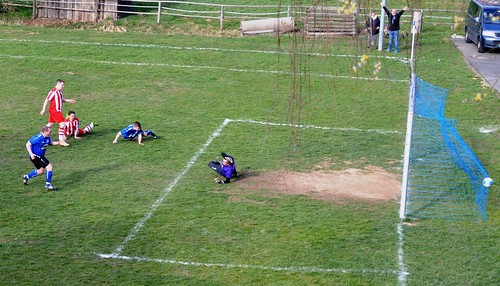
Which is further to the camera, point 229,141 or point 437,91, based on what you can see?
point 437,91

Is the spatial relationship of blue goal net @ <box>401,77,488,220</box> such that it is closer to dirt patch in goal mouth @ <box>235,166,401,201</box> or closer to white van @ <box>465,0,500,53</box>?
dirt patch in goal mouth @ <box>235,166,401,201</box>

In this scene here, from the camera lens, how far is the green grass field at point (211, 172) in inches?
547

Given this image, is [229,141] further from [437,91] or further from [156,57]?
→ [156,57]

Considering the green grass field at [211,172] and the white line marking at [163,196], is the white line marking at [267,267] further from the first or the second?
the white line marking at [163,196]

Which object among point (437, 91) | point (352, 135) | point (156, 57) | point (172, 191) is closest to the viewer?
point (172, 191)

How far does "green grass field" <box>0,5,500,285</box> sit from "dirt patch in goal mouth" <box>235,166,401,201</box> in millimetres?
359

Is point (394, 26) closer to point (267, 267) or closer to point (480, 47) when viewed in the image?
point (480, 47)

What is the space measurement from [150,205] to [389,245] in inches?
194

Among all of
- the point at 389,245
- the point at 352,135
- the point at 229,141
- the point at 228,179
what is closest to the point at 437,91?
the point at 352,135

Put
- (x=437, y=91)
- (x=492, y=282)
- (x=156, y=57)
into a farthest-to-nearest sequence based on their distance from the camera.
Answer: (x=156, y=57) → (x=437, y=91) → (x=492, y=282)

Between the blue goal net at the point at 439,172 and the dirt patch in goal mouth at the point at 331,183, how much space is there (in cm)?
53

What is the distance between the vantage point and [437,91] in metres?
25.7

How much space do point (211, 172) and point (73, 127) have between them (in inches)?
181

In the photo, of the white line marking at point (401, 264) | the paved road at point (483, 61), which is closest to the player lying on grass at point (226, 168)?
the white line marking at point (401, 264)
